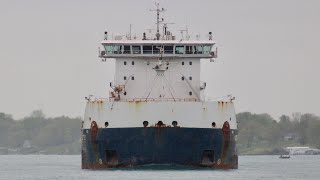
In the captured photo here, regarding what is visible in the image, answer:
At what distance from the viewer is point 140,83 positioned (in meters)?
95.1

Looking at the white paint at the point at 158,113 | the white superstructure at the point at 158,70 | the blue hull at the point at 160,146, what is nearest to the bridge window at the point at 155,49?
the white superstructure at the point at 158,70

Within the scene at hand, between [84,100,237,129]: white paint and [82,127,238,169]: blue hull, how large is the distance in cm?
48

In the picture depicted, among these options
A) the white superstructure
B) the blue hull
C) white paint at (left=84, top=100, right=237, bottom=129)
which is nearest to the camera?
the blue hull

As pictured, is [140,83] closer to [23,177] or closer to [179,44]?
[179,44]

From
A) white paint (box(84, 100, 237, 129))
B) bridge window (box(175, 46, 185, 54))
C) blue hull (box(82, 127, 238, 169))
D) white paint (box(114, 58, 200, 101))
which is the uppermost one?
bridge window (box(175, 46, 185, 54))

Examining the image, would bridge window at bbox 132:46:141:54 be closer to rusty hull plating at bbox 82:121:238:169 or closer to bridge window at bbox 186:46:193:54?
bridge window at bbox 186:46:193:54

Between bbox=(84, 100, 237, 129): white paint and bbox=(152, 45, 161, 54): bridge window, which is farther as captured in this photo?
bbox=(152, 45, 161, 54): bridge window

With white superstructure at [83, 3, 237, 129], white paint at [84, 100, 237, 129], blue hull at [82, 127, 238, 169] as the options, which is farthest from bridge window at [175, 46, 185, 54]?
blue hull at [82, 127, 238, 169]

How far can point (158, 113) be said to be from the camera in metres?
89.1

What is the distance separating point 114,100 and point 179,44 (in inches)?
244

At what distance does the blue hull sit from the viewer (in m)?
Answer: 88.6

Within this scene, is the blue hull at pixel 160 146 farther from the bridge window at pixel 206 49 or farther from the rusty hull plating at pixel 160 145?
the bridge window at pixel 206 49

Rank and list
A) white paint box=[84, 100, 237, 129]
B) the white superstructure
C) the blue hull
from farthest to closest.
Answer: the white superstructure, white paint box=[84, 100, 237, 129], the blue hull

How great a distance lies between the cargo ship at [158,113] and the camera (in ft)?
292
